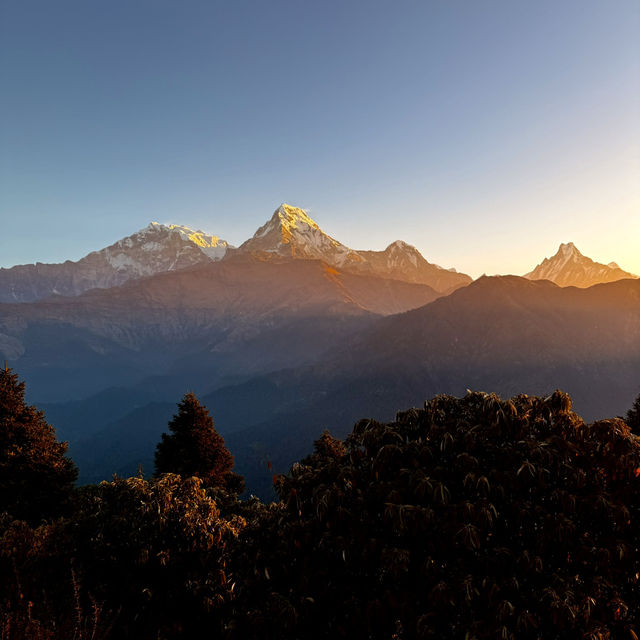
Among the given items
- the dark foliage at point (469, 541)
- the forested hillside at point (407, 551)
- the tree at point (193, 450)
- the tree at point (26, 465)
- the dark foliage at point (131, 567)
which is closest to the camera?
the dark foliage at point (469, 541)

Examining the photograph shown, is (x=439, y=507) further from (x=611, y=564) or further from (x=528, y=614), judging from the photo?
(x=611, y=564)

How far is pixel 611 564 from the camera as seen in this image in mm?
8836

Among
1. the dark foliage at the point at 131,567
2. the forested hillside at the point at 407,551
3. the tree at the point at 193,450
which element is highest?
the forested hillside at the point at 407,551

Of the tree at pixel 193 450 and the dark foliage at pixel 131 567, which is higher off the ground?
the dark foliage at pixel 131 567

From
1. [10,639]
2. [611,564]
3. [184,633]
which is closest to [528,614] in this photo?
[611,564]

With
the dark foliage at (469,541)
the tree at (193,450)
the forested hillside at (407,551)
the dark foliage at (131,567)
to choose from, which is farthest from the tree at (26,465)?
the dark foliage at (469,541)

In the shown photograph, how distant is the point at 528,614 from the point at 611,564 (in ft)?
9.60

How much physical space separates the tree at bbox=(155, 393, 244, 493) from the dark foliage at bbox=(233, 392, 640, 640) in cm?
3121

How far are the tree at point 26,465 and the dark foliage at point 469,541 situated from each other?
70.8 ft

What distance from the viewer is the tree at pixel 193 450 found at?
40125mm

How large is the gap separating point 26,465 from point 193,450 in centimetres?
1704

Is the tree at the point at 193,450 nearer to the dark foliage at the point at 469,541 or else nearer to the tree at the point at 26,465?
the tree at the point at 26,465

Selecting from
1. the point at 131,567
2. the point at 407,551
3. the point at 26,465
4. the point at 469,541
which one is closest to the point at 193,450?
the point at 26,465

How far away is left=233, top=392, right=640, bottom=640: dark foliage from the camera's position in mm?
8172
